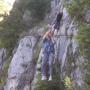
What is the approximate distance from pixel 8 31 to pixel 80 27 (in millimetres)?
10585

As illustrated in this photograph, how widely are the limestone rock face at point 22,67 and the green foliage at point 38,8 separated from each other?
371 centimetres

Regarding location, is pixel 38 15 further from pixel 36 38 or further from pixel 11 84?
pixel 11 84

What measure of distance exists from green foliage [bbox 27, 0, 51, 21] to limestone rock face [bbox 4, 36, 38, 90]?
3714mm

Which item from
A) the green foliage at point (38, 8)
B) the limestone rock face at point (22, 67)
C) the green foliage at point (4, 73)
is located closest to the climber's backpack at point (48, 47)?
the limestone rock face at point (22, 67)

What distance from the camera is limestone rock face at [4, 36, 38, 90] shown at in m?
15.6

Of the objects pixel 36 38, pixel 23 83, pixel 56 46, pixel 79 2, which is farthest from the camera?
pixel 36 38

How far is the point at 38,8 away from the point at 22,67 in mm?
5855

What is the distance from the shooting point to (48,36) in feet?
41.5

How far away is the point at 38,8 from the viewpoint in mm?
20734

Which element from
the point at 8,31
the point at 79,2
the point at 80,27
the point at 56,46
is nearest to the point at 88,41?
the point at 80,27

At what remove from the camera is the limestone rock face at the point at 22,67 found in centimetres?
1557

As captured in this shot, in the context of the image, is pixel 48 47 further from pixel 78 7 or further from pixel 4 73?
pixel 4 73

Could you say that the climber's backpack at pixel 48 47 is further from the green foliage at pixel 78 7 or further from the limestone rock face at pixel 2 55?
the limestone rock face at pixel 2 55

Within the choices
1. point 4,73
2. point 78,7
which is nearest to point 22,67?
point 4,73
